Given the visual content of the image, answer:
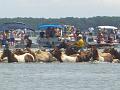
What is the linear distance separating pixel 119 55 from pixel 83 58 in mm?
2646

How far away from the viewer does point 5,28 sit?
232 feet

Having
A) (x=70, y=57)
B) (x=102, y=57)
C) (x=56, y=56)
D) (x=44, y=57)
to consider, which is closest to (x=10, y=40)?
(x=44, y=57)

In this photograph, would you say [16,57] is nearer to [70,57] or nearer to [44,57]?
[44,57]

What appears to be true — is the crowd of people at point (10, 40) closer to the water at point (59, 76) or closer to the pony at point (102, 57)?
the pony at point (102, 57)

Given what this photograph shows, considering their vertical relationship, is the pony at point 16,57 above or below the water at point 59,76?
above

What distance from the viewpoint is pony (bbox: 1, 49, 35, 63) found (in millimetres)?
47062

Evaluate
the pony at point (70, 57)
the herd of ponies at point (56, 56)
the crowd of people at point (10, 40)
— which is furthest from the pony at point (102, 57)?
Answer: the crowd of people at point (10, 40)

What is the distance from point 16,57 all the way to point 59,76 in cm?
990

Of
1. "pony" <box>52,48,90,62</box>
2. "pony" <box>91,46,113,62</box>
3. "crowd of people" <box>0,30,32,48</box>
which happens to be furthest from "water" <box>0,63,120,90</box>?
"crowd of people" <box>0,30,32,48</box>

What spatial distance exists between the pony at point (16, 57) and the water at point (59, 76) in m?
1.37

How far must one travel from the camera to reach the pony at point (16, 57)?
47.1 m

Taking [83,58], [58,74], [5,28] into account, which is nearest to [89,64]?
[83,58]

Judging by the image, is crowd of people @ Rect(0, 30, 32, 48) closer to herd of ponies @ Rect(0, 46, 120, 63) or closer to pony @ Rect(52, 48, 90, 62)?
herd of ponies @ Rect(0, 46, 120, 63)

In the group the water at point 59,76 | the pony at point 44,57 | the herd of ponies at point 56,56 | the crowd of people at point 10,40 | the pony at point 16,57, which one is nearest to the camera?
the water at point 59,76
